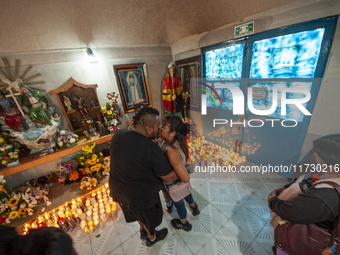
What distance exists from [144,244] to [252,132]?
268 centimetres

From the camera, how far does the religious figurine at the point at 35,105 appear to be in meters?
2.12

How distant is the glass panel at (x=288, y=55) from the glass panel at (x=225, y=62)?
268 millimetres

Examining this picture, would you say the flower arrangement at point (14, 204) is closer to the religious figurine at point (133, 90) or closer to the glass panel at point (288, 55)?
the religious figurine at point (133, 90)

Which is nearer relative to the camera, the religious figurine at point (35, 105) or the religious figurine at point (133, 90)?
→ the religious figurine at point (35, 105)

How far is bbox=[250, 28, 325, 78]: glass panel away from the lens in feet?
5.80

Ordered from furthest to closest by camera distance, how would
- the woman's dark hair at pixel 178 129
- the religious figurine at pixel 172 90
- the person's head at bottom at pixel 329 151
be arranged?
the religious figurine at pixel 172 90 → the woman's dark hair at pixel 178 129 → the person's head at bottom at pixel 329 151

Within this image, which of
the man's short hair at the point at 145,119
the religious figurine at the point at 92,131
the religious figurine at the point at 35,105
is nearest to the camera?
the man's short hair at the point at 145,119

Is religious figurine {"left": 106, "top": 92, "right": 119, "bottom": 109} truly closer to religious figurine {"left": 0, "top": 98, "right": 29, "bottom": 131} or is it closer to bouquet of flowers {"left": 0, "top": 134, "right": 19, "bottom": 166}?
religious figurine {"left": 0, "top": 98, "right": 29, "bottom": 131}

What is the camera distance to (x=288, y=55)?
1.96m

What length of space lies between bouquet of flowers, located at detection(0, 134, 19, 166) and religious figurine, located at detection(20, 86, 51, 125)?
47 cm

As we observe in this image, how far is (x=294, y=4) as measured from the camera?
5.77 feet

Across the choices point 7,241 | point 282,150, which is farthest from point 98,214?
point 282,150

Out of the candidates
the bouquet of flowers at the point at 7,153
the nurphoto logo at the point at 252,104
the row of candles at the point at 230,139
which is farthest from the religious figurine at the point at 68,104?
the row of candles at the point at 230,139

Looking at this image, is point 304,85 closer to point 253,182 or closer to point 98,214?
point 253,182
